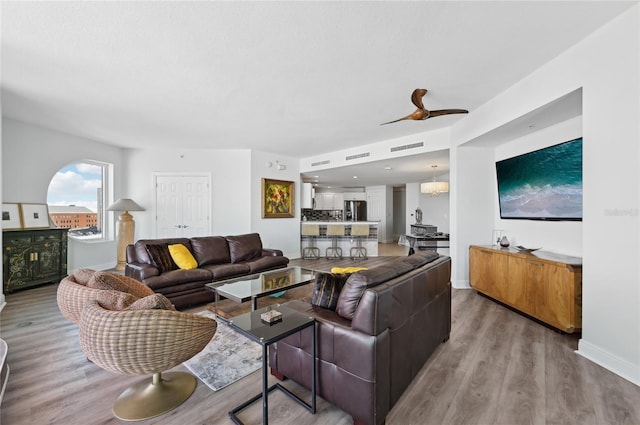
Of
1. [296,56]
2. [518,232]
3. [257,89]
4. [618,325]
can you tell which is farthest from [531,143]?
[257,89]

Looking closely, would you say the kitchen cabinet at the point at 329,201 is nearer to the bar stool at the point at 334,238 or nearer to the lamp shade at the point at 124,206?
the bar stool at the point at 334,238

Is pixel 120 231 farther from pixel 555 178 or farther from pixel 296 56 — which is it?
pixel 555 178

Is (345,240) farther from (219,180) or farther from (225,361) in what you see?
(225,361)

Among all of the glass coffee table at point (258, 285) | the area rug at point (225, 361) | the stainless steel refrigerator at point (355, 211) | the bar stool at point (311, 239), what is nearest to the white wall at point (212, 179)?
the bar stool at point (311, 239)

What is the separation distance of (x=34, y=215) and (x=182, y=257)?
287cm

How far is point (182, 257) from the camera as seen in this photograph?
4.02 meters

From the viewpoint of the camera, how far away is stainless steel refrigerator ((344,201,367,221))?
10.8m

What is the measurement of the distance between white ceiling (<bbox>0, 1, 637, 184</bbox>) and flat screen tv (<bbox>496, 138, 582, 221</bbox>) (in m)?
0.98

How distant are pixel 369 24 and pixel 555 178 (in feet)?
9.43

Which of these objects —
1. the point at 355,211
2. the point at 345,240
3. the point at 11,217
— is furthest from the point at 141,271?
the point at 355,211

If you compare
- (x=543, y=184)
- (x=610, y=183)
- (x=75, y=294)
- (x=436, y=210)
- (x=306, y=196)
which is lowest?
(x=75, y=294)

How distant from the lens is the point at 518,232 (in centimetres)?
401

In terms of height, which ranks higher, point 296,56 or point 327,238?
point 296,56

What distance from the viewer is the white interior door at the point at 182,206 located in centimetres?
609
